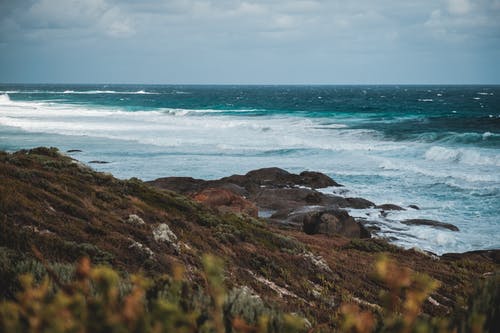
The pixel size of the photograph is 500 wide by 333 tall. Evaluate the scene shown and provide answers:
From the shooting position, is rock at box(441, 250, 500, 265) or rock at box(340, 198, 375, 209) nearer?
rock at box(441, 250, 500, 265)

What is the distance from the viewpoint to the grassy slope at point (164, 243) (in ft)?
25.2

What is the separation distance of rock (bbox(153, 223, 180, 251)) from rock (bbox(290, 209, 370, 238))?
10.1 metres

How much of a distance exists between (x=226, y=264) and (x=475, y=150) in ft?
136

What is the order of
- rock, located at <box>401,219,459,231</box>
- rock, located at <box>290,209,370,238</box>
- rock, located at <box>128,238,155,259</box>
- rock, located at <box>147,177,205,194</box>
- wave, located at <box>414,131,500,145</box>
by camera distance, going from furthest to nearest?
wave, located at <box>414,131,500,145</box>, rock, located at <box>147,177,205,194</box>, rock, located at <box>401,219,459,231</box>, rock, located at <box>290,209,370,238</box>, rock, located at <box>128,238,155,259</box>

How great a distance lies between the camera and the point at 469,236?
21906mm

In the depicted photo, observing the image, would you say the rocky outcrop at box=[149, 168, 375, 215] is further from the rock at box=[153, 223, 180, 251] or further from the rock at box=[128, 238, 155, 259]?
the rock at box=[128, 238, 155, 259]

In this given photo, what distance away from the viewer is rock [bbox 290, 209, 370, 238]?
62.7 ft

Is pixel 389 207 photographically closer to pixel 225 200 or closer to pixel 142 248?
pixel 225 200

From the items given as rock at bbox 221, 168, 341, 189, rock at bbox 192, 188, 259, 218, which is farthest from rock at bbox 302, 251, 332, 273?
rock at bbox 221, 168, 341, 189

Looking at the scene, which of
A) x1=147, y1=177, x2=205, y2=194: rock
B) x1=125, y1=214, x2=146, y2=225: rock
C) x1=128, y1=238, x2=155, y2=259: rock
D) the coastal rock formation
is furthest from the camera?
x1=147, y1=177, x2=205, y2=194: rock

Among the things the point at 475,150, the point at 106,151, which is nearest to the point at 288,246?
the point at 106,151

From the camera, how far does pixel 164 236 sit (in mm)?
9625

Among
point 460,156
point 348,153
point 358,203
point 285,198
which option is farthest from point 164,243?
point 460,156

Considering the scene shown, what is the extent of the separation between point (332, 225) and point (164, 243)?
437 inches
